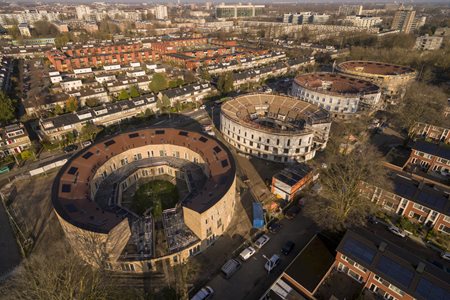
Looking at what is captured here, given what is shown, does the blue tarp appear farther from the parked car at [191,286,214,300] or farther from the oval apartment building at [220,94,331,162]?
the oval apartment building at [220,94,331,162]

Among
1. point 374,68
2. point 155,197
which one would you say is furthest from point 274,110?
point 374,68

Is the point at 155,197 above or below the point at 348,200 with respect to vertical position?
below

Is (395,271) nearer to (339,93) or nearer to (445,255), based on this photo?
(445,255)

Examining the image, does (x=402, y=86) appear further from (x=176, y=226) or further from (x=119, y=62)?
(x=119, y=62)

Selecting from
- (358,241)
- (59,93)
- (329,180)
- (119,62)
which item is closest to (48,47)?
(119,62)

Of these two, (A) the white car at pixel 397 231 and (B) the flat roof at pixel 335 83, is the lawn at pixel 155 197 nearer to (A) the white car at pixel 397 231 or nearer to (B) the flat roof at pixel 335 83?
(A) the white car at pixel 397 231

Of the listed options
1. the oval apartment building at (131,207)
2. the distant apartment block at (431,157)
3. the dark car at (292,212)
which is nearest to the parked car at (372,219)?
the dark car at (292,212)
